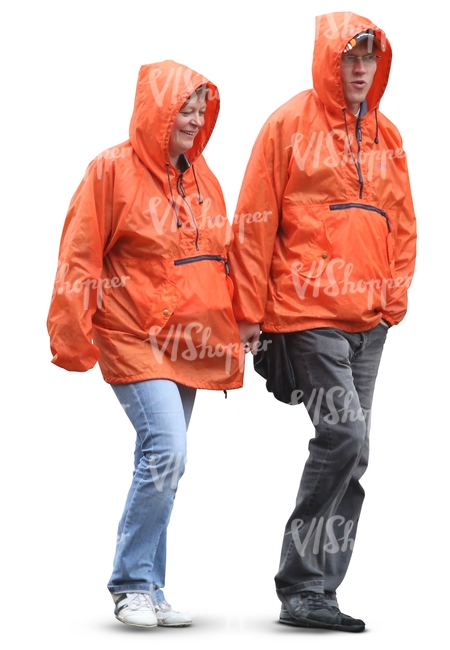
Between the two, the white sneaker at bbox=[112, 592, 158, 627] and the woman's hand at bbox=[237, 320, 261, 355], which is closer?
the white sneaker at bbox=[112, 592, 158, 627]

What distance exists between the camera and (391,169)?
21.9ft

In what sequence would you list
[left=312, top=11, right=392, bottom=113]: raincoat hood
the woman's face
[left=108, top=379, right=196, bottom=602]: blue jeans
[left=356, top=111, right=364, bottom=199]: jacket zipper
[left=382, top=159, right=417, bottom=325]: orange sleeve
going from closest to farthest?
[left=108, top=379, right=196, bottom=602]: blue jeans, the woman's face, [left=312, top=11, right=392, bottom=113]: raincoat hood, [left=356, top=111, right=364, bottom=199]: jacket zipper, [left=382, top=159, right=417, bottom=325]: orange sleeve

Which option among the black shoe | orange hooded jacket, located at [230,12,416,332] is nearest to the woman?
orange hooded jacket, located at [230,12,416,332]

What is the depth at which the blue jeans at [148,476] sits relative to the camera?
6.22 meters

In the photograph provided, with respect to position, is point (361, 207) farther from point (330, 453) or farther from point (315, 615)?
point (315, 615)

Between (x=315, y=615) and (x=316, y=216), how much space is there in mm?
1668

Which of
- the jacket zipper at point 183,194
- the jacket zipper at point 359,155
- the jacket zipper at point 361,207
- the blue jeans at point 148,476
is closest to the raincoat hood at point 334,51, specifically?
the jacket zipper at point 359,155

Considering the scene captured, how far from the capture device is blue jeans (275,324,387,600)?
21.1 ft

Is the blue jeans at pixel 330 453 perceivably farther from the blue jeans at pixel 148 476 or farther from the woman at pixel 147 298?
the blue jeans at pixel 148 476

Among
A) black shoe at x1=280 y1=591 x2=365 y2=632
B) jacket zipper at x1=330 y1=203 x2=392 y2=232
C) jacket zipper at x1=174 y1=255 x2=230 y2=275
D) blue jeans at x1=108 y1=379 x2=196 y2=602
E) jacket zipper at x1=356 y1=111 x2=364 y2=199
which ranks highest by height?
jacket zipper at x1=356 y1=111 x2=364 y2=199

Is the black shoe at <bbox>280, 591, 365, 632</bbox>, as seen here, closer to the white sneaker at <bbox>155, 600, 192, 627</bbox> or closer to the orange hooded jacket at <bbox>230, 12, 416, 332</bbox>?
the white sneaker at <bbox>155, 600, 192, 627</bbox>

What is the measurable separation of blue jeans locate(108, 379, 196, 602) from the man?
54cm

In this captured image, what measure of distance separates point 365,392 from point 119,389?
3.60ft

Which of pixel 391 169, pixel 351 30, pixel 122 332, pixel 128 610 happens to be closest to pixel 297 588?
pixel 128 610
